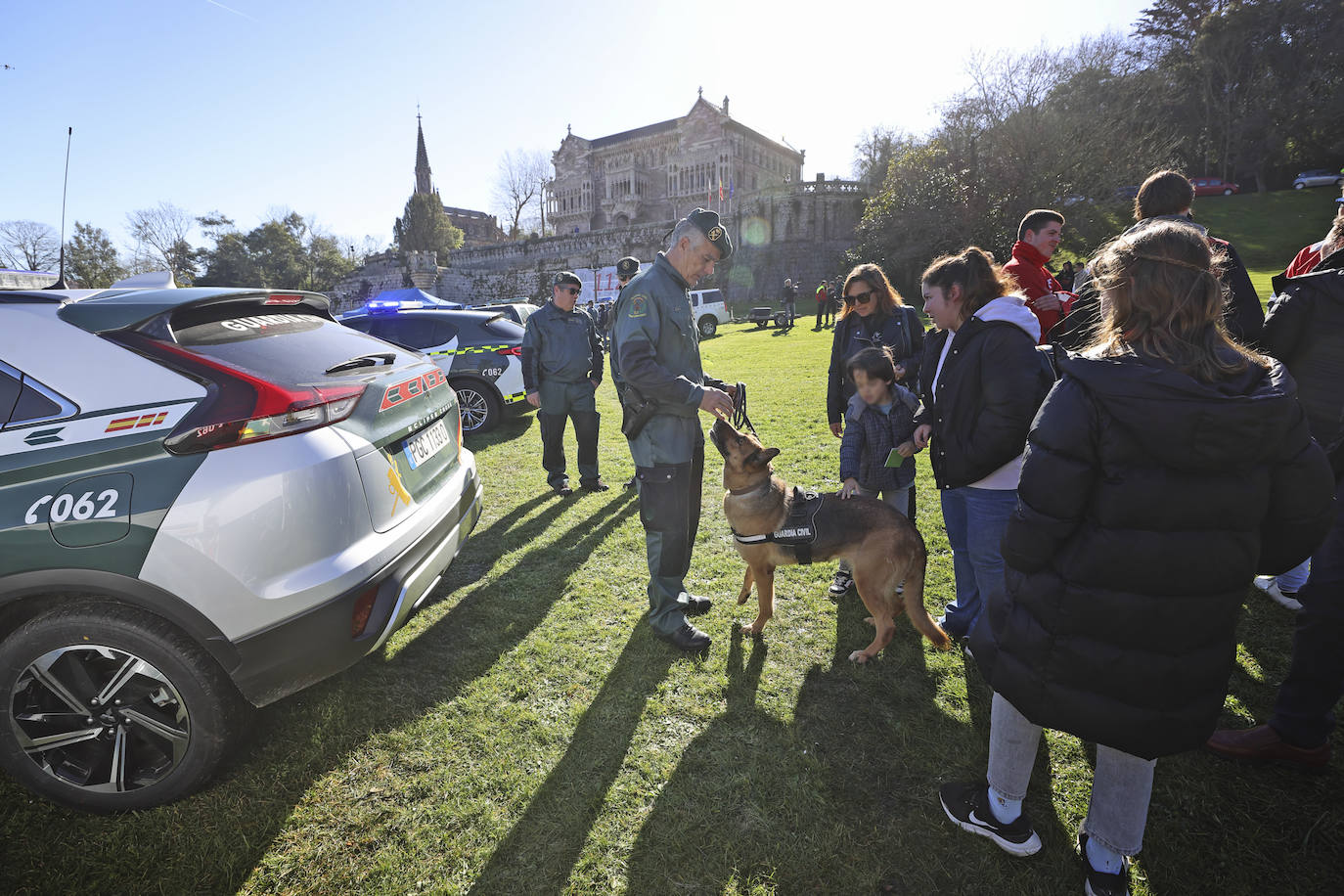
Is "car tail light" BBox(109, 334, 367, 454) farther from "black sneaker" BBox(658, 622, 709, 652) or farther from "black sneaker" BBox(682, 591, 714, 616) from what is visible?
"black sneaker" BBox(682, 591, 714, 616)

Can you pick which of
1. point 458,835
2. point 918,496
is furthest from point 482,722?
point 918,496

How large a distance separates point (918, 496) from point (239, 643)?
208 inches

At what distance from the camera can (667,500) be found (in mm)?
3307

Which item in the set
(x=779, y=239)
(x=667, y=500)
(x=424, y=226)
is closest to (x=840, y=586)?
(x=667, y=500)

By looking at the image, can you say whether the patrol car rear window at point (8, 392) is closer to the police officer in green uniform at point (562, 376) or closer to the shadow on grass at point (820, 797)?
the shadow on grass at point (820, 797)

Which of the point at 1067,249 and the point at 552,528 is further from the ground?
the point at 1067,249

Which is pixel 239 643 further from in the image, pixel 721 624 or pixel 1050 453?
pixel 1050 453

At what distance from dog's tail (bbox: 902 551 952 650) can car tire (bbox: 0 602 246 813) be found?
10.5 feet

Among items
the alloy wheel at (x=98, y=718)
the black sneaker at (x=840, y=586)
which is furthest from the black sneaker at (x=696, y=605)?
the alloy wheel at (x=98, y=718)

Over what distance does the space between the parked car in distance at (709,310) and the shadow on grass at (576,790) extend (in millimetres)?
19810

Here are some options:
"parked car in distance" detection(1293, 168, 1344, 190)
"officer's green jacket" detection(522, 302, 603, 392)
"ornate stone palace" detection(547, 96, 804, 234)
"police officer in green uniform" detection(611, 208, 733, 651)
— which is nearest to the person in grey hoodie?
"police officer in green uniform" detection(611, 208, 733, 651)

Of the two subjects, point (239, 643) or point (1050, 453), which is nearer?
point (1050, 453)

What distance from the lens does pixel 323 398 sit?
2.33 m

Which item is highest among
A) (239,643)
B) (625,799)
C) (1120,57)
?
(1120,57)
